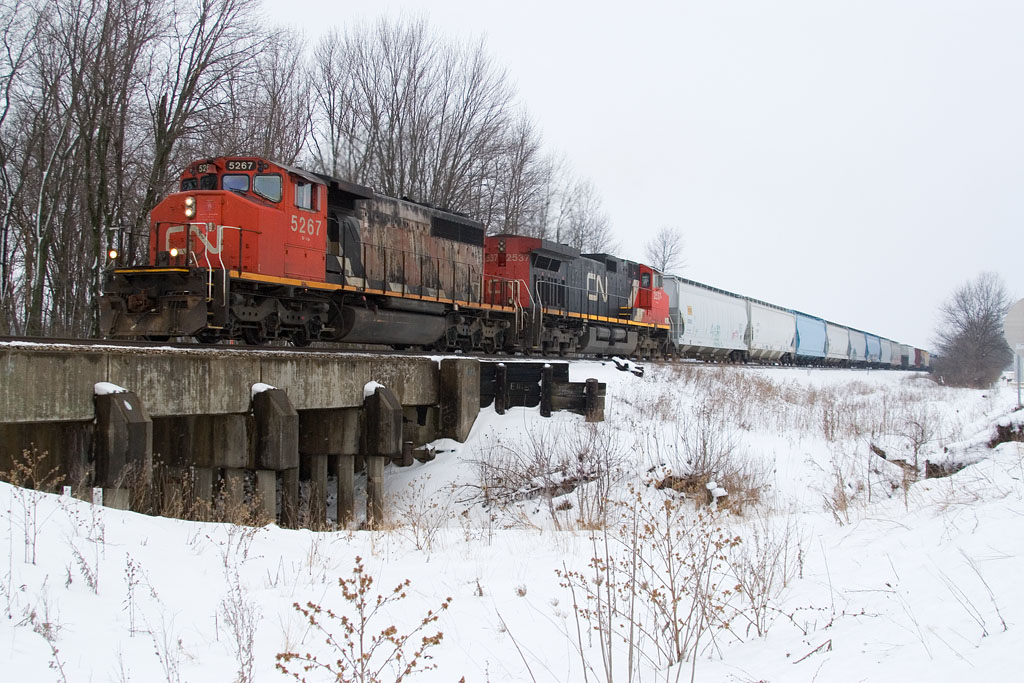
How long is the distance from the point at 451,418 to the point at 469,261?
5.65m

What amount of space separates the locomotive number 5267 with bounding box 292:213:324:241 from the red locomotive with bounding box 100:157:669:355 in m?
0.02

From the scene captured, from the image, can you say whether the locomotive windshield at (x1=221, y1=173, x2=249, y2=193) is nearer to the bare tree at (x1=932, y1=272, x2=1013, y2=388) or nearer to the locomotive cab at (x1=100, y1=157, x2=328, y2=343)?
the locomotive cab at (x1=100, y1=157, x2=328, y2=343)

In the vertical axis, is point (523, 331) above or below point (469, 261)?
below

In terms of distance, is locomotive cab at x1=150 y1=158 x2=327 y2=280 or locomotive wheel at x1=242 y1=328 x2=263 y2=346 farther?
locomotive wheel at x1=242 y1=328 x2=263 y2=346

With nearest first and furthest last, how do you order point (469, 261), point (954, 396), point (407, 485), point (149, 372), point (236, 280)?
point (149, 372) < point (236, 280) < point (407, 485) < point (469, 261) < point (954, 396)

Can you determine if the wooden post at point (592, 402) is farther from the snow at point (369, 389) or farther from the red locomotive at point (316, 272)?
the snow at point (369, 389)

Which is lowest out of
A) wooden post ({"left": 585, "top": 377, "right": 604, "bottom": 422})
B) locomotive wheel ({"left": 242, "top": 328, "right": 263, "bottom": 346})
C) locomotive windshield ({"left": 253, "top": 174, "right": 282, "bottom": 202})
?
wooden post ({"left": 585, "top": 377, "right": 604, "bottom": 422})

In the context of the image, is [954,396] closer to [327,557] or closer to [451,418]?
[451,418]

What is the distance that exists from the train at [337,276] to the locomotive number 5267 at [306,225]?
24 millimetres

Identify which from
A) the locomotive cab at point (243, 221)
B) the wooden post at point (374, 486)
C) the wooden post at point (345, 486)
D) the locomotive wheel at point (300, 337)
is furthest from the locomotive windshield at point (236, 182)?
the wooden post at point (374, 486)

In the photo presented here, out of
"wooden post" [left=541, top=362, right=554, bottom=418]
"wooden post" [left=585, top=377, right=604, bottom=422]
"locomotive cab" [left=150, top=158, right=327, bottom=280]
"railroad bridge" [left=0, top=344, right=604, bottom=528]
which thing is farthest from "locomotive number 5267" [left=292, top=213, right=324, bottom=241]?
"wooden post" [left=585, top=377, right=604, bottom=422]

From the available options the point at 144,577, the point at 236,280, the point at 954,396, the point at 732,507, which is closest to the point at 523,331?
the point at 236,280

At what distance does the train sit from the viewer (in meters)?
11.4

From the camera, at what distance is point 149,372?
25.9ft
